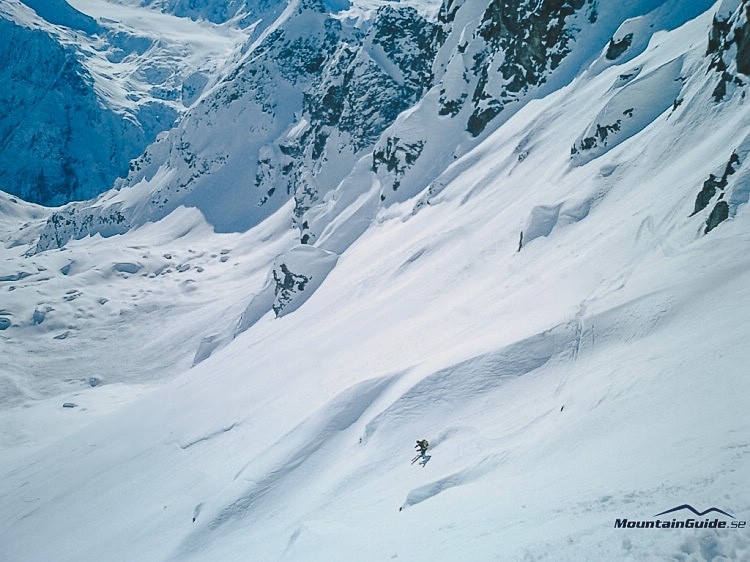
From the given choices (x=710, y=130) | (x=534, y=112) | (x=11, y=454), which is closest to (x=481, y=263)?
(x=710, y=130)

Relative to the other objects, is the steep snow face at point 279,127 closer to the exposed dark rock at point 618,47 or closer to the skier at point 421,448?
the exposed dark rock at point 618,47

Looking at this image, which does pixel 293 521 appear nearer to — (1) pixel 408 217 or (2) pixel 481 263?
(2) pixel 481 263

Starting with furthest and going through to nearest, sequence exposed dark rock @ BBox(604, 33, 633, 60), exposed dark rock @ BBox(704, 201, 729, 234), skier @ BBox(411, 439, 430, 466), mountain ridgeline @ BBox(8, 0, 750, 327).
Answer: exposed dark rock @ BBox(604, 33, 633, 60)
mountain ridgeline @ BBox(8, 0, 750, 327)
exposed dark rock @ BBox(704, 201, 729, 234)
skier @ BBox(411, 439, 430, 466)

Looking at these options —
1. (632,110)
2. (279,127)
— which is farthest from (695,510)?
(279,127)

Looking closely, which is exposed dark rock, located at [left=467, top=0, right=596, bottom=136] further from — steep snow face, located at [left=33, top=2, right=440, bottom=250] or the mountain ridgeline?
steep snow face, located at [left=33, top=2, right=440, bottom=250]

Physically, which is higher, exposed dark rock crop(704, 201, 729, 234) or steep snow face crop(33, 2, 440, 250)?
steep snow face crop(33, 2, 440, 250)

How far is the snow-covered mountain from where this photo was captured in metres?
6.13

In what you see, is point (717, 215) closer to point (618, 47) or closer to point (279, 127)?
point (618, 47)

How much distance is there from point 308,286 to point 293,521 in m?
28.1

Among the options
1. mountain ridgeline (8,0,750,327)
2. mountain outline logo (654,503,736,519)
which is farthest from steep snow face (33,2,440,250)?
mountain outline logo (654,503,736,519)

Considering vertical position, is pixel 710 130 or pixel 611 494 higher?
pixel 710 130

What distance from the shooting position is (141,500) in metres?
18.5

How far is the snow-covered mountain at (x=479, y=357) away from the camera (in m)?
6.13

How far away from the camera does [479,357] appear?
1165 centimetres
